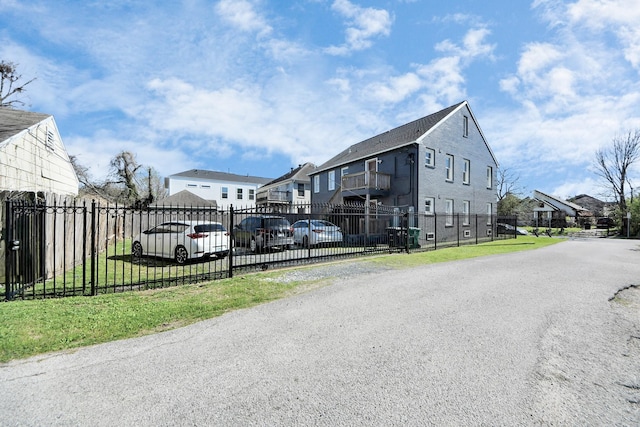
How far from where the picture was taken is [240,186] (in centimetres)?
4475

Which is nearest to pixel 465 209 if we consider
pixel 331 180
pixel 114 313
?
pixel 331 180

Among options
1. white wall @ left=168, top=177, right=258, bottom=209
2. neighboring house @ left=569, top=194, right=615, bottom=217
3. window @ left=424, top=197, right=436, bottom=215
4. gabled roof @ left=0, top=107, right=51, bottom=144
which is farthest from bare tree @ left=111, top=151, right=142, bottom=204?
neighboring house @ left=569, top=194, right=615, bottom=217

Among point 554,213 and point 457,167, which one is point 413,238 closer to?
point 457,167

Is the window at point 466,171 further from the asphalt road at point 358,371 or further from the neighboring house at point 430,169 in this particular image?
the asphalt road at point 358,371

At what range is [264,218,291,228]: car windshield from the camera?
458 inches

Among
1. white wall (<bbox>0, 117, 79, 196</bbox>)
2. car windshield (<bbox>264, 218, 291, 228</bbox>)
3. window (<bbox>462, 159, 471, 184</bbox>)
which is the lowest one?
car windshield (<bbox>264, 218, 291, 228</bbox>)

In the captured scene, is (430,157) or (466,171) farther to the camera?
(466,171)

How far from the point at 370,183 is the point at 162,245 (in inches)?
547

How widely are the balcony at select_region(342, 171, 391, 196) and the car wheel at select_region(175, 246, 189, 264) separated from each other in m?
13.2

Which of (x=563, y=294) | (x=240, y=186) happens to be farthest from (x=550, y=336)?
(x=240, y=186)

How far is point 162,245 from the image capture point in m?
11.2

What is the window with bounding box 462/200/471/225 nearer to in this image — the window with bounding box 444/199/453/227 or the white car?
the window with bounding box 444/199/453/227

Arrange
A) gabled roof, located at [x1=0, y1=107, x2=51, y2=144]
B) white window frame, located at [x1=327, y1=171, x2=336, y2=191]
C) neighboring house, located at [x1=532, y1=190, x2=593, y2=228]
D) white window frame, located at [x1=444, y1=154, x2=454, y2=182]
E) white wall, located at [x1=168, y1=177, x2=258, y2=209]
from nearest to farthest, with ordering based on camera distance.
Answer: gabled roof, located at [x1=0, y1=107, x2=51, y2=144] → white window frame, located at [x1=444, y1=154, x2=454, y2=182] → white window frame, located at [x1=327, y1=171, x2=336, y2=191] → white wall, located at [x1=168, y1=177, x2=258, y2=209] → neighboring house, located at [x1=532, y1=190, x2=593, y2=228]

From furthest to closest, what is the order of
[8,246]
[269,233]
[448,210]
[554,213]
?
[554,213], [448,210], [269,233], [8,246]
